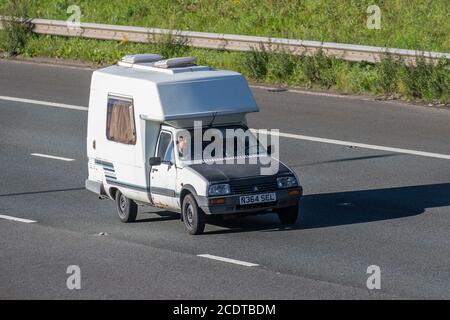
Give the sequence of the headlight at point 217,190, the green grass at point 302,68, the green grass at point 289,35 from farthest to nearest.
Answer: the green grass at point 289,35 → the green grass at point 302,68 → the headlight at point 217,190

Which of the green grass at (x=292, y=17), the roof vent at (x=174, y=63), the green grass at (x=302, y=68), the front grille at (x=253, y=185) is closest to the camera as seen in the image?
the front grille at (x=253, y=185)

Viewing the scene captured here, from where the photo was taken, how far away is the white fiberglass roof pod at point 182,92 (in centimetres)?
1898

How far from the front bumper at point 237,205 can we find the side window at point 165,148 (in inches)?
45.7

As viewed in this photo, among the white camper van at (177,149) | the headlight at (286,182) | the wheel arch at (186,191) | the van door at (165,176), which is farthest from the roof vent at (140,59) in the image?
the headlight at (286,182)

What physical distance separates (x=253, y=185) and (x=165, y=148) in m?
1.72

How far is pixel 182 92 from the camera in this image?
19047 millimetres

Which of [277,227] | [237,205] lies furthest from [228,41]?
[237,205]

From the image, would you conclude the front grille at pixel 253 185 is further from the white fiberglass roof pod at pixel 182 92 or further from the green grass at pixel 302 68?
the green grass at pixel 302 68

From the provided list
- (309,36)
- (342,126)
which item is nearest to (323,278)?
(342,126)

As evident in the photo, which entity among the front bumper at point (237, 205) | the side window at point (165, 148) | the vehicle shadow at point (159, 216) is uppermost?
the side window at point (165, 148)

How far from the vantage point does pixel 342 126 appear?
26.4 meters

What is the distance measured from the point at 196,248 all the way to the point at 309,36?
14.6 meters
